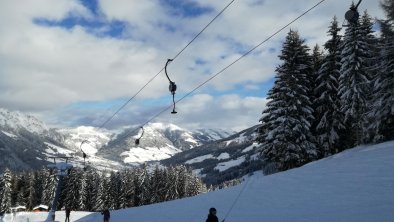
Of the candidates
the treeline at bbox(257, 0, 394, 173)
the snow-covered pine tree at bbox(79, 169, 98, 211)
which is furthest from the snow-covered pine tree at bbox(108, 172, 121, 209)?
the treeline at bbox(257, 0, 394, 173)

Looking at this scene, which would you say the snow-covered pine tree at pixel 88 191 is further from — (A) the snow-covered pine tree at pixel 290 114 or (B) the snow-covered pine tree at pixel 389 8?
(B) the snow-covered pine tree at pixel 389 8

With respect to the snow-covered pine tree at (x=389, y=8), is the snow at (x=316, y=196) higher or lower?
lower

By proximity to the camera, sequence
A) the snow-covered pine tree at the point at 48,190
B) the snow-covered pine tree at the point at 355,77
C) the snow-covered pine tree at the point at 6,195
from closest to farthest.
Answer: the snow-covered pine tree at the point at 355,77, the snow-covered pine tree at the point at 6,195, the snow-covered pine tree at the point at 48,190

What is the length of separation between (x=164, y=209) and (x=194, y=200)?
2524mm

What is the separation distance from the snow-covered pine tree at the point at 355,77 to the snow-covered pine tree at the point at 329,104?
5.20ft

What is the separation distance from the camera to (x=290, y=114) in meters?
40.7

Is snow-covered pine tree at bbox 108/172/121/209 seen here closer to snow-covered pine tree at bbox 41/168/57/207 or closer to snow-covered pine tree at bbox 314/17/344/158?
snow-covered pine tree at bbox 41/168/57/207

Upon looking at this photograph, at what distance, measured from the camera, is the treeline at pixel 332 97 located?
35.3m

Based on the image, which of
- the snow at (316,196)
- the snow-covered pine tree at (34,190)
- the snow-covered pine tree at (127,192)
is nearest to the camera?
the snow at (316,196)

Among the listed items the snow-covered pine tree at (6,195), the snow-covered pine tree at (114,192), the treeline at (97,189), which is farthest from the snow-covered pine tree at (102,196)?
the snow-covered pine tree at (6,195)

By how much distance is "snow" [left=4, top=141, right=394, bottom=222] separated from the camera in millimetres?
19673

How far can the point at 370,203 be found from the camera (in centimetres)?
1950

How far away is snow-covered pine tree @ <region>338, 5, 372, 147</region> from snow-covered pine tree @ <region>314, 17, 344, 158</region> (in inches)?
62.4

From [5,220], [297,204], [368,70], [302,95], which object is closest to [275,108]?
[302,95]
